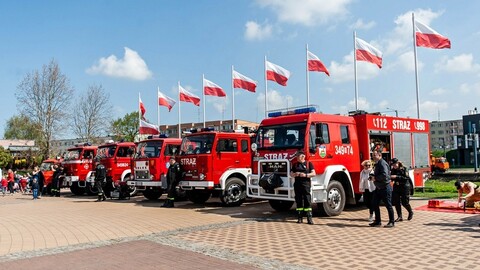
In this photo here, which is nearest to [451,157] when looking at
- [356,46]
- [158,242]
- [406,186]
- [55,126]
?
[356,46]

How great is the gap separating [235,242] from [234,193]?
6.10 meters

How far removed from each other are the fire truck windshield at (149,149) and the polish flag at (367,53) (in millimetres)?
11301

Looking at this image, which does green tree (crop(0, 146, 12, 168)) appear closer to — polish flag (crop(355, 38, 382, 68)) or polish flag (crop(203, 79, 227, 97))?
polish flag (crop(203, 79, 227, 97))

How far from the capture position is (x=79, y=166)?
2095cm

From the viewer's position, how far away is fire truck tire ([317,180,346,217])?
10.9 m

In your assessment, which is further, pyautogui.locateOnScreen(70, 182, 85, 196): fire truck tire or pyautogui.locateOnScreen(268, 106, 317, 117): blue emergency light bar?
pyautogui.locateOnScreen(70, 182, 85, 196): fire truck tire

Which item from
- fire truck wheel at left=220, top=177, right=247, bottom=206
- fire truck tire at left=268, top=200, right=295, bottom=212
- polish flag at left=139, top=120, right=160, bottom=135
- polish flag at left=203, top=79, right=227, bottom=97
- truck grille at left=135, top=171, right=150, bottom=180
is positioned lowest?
fire truck tire at left=268, top=200, right=295, bottom=212

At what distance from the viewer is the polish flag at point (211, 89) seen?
85.1 feet

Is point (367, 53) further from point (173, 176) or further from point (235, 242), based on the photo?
point (235, 242)

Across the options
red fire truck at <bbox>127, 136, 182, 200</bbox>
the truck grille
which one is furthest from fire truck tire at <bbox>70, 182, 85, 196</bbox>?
the truck grille

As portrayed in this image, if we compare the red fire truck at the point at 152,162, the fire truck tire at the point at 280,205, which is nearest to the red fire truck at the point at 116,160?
the red fire truck at the point at 152,162

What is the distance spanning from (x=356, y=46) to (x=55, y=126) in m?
27.7

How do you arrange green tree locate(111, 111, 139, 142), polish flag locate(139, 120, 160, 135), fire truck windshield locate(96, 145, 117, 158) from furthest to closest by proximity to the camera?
green tree locate(111, 111, 139, 142) → polish flag locate(139, 120, 160, 135) → fire truck windshield locate(96, 145, 117, 158)

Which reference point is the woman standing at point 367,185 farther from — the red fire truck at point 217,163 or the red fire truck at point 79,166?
the red fire truck at point 79,166
